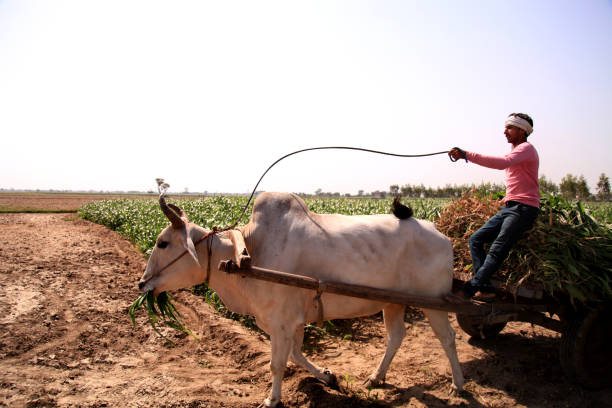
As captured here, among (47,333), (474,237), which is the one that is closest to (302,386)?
(474,237)

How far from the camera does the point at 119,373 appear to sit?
4.73 meters

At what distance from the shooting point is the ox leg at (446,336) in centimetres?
416

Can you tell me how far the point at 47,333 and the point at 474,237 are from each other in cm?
627

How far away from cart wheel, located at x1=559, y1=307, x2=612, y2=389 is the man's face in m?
2.01

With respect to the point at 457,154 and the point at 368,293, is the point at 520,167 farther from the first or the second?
the point at 368,293

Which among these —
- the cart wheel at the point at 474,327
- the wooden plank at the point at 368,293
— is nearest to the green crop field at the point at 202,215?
the cart wheel at the point at 474,327

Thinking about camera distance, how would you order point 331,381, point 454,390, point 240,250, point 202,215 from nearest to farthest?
point 240,250 → point 454,390 → point 331,381 → point 202,215

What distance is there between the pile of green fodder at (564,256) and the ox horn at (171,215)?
325 centimetres

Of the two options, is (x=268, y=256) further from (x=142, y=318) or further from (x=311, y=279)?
(x=142, y=318)

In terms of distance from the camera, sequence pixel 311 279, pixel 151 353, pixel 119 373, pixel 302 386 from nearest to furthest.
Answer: pixel 311 279
pixel 302 386
pixel 119 373
pixel 151 353

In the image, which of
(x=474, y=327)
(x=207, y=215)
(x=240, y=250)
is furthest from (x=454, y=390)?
(x=207, y=215)

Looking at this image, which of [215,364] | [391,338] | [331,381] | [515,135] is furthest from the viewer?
[215,364]

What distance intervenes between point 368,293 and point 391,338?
1.34m

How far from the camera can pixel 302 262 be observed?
152 inches
